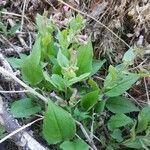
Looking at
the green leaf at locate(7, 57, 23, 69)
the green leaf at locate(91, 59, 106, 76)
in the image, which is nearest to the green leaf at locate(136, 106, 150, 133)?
the green leaf at locate(91, 59, 106, 76)

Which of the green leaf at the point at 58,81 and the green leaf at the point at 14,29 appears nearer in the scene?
the green leaf at the point at 58,81

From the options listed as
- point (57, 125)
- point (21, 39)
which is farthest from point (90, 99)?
point (21, 39)

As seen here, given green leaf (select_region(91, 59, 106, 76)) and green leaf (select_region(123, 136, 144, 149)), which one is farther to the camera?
green leaf (select_region(91, 59, 106, 76))

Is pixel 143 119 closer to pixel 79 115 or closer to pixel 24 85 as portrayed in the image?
pixel 79 115

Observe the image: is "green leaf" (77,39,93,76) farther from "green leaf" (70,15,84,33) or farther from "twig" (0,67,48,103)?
"twig" (0,67,48,103)

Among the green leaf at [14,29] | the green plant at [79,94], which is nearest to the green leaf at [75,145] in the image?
the green plant at [79,94]

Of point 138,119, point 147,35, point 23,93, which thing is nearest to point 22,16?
point 23,93

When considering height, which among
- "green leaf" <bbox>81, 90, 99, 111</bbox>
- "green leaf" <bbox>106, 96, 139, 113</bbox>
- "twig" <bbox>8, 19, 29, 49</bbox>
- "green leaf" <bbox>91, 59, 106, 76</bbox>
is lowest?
"green leaf" <bbox>106, 96, 139, 113</bbox>

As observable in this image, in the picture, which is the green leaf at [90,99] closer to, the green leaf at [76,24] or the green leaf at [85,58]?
the green leaf at [85,58]
